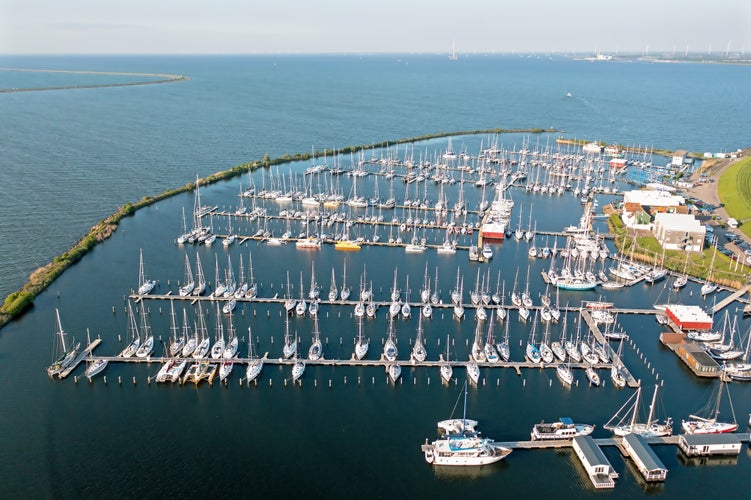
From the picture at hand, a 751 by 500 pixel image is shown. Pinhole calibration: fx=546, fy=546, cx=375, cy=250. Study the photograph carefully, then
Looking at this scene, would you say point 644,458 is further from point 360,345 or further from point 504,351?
point 360,345

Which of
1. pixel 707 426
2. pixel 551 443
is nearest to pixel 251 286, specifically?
pixel 551 443

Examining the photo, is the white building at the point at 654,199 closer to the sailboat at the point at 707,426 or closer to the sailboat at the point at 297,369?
the sailboat at the point at 707,426

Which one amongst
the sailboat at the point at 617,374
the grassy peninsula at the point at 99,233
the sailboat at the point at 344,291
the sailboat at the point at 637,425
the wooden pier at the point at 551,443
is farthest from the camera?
the sailboat at the point at 344,291

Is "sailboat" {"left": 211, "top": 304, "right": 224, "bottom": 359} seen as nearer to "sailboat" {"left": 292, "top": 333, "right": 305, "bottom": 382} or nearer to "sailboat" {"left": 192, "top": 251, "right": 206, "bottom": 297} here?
"sailboat" {"left": 192, "top": 251, "right": 206, "bottom": 297}

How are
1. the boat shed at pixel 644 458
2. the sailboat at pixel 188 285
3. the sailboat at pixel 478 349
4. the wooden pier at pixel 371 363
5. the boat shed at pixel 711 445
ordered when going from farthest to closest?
the sailboat at pixel 188 285
the sailboat at pixel 478 349
the wooden pier at pixel 371 363
the boat shed at pixel 711 445
the boat shed at pixel 644 458

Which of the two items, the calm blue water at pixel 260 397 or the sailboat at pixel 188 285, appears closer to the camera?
the calm blue water at pixel 260 397

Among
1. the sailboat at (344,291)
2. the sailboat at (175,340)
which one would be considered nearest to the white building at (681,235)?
the sailboat at (344,291)

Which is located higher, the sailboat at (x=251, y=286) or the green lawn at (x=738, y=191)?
the green lawn at (x=738, y=191)

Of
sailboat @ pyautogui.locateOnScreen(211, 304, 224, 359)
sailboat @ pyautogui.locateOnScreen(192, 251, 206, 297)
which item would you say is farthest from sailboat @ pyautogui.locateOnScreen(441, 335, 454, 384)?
sailboat @ pyautogui.locateOnScreen(192, 251, 206, 297)
